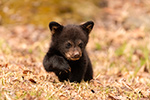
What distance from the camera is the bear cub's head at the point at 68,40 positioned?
4195 millimetres

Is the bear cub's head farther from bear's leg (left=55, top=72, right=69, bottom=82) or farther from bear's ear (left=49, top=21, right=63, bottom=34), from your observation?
bear's leg (left=55, top=72, right=69, bottom=82)

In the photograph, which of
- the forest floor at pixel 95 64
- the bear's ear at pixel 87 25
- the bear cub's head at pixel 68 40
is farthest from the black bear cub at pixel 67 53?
the forest floor at pixel 95 64

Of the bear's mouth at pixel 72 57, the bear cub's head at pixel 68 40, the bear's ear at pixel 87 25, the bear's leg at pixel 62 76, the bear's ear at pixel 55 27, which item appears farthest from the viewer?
the bear's ear at pixel 87 25

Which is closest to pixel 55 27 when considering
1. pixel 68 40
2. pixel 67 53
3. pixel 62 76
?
pixel 68 40

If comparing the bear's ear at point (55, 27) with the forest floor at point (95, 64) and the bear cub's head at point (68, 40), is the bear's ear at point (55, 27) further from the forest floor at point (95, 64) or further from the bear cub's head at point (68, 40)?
the forest floor at point (95, 64)

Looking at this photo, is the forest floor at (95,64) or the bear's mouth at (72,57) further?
the bear's mouth at (72,57)

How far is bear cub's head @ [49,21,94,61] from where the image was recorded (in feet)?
13.8

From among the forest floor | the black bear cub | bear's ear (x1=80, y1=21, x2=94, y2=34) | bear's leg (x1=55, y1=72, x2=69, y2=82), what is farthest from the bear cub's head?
the forest floor

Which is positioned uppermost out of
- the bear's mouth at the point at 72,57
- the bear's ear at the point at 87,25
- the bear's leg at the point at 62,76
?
the bear's ear at the point at 87,25

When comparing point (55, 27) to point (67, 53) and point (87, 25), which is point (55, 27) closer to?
point (67, 53)

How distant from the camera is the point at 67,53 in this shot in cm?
423

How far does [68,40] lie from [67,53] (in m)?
0.24

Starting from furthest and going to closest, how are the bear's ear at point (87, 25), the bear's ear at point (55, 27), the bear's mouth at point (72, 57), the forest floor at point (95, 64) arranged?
the bear's ear at point (87, 25)
the bear's ear at point (55, 27)
the bear's mouth at point (72, 57)
the forest floor at point (95, 64)

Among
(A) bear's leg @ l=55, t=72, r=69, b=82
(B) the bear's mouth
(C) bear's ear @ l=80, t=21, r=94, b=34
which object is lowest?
(A) bear's leg @ l=55, t=72, r=69, b=82
